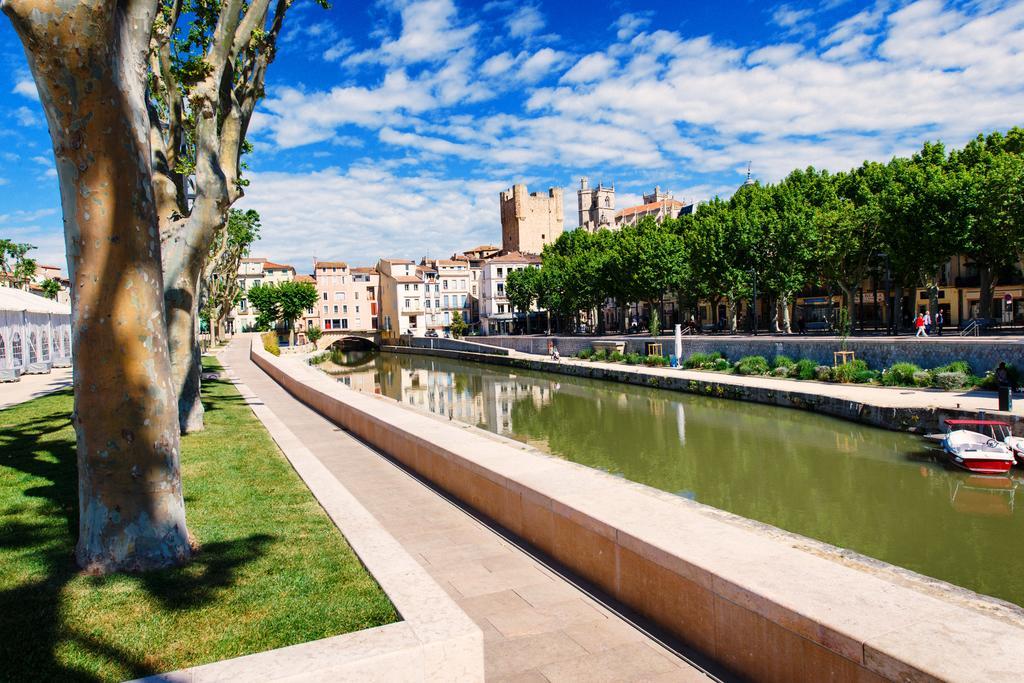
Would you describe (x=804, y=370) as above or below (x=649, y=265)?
below

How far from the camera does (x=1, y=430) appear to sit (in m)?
10.8

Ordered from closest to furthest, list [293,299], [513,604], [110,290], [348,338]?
[110,290] < [513,604] < [293,299] < [348,338]

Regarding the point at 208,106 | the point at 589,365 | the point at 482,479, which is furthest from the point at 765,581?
the point at 589,365

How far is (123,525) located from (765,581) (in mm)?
4333

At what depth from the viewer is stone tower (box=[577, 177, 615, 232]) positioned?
116625 millimetres

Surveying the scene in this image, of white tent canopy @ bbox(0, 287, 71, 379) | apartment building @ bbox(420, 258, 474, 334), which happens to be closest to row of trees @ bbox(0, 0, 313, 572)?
white tent canopy @ bbox(0, 287, 71, 379)

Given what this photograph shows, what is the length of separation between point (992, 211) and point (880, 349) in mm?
10686

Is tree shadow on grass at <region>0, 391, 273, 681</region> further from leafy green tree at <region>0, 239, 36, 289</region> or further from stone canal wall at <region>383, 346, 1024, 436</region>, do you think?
leafy green tree at <region>0, 239, 36, 289</region>

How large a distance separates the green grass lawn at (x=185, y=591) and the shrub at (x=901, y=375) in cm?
2214

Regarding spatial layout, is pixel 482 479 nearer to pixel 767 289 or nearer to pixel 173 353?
pixel 173 353

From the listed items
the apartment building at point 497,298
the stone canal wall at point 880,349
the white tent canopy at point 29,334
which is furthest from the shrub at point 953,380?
the apartment building at point 497,298

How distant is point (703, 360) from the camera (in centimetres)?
3331

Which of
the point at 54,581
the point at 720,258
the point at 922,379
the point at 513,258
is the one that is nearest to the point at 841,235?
the point at 720,258

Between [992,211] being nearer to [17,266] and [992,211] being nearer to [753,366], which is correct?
[753,366]
